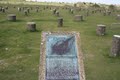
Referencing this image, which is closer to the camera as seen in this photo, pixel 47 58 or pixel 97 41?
pixel 47 58

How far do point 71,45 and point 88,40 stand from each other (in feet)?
33.4

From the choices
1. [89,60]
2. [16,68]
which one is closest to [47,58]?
[16,68]

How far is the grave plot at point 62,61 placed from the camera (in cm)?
1120

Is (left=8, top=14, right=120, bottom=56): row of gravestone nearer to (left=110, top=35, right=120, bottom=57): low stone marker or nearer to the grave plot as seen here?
(left=110, top=35, right=120, bottom=57): low stone marker

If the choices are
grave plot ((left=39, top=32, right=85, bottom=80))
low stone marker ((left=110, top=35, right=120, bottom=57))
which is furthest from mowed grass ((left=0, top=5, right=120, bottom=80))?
grave plot ((left=39, top=32, right=85, bottom=80))

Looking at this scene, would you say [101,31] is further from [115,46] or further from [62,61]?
[62,61]

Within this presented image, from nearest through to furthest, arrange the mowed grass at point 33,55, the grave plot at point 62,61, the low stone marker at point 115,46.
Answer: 1. the grave plot at point 62,61
2. the mowed grass at point 33,55
3. the low stone marker at point 115,46

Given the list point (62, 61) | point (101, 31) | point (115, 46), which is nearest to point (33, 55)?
point (115, 46)

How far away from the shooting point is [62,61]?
1123 centimetres

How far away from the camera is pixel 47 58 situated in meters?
11.4

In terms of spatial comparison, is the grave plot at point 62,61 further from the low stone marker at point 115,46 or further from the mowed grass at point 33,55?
the low stone marker at point 115,46

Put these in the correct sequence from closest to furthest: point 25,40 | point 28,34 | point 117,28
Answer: point 25,40, point 28,34, point 117,28

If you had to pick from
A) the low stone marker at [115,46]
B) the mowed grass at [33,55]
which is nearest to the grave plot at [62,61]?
the mowed grass at [33,55]

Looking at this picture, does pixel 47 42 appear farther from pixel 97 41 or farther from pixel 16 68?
pixel 97 41
